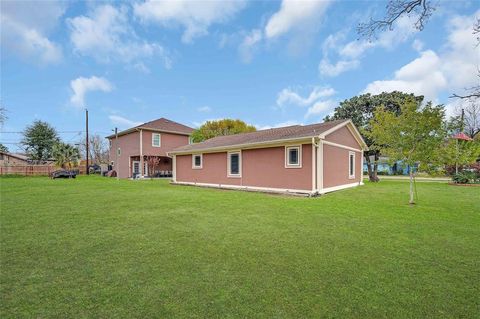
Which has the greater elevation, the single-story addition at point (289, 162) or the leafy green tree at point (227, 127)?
the leafy green tree at point (227, 127)

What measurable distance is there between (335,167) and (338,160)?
617 mm

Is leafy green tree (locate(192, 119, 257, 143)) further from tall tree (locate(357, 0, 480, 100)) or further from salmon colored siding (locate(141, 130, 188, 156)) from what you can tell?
tall tree (locate(357, 0, 480, 100))

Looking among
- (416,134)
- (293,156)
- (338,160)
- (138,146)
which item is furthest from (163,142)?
(416,134)

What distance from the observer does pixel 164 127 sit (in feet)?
95.7

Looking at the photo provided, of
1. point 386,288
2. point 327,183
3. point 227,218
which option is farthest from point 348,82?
point 386,288

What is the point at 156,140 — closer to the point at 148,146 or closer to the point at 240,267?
the point at 148,146

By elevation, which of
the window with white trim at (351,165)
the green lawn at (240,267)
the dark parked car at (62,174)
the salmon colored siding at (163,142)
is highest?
the salmon colored siding at (163,142)

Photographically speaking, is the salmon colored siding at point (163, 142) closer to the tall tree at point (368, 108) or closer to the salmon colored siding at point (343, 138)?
the tall tree at point (368, 108)

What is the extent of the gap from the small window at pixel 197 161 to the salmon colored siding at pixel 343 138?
8.49 meters

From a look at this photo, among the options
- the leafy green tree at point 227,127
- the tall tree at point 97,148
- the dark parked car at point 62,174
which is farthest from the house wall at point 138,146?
Answer: the tall tree at point 97,148

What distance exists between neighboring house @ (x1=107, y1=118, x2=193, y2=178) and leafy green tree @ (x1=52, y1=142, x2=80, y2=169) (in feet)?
21.1

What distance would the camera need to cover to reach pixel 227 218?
6.66 m

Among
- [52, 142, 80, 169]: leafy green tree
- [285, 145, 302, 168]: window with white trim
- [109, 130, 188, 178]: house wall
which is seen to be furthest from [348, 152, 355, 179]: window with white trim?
[52, 142, 80, 169]: leafy green tree

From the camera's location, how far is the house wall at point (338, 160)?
12766mm
